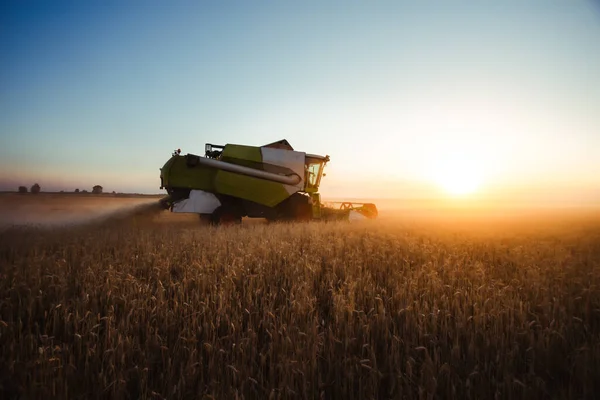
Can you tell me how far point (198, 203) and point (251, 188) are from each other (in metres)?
2.23

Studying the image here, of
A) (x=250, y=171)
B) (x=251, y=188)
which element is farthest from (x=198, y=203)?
(x=250, y=171)

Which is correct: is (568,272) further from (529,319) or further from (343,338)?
(343,338)

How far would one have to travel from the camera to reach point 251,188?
1287 centimetres

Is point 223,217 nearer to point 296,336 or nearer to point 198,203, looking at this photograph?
point 198,203

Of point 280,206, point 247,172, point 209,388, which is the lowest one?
point 209,388

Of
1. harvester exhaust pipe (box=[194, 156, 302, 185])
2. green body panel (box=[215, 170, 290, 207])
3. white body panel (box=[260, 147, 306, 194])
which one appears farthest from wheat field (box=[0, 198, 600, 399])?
white body panel (box=[260, 147, 306, 194])

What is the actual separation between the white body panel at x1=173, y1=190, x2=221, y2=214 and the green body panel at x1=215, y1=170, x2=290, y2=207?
51 cm

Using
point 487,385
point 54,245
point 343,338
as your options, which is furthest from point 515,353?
point 54,245

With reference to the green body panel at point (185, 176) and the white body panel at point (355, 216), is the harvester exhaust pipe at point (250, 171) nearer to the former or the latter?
the green body panel at point (185, 176)

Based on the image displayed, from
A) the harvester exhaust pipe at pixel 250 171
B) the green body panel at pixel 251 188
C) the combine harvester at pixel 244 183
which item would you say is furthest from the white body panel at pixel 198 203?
the harvester exhaust pipe at pixel 250 171

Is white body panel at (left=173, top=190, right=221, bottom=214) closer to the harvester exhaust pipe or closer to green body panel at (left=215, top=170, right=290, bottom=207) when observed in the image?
green body panel at (left=215, top=170, right=290, bottom=207)

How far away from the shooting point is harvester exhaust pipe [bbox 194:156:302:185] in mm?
12297

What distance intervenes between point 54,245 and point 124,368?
642cm

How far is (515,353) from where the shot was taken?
8.23ft
